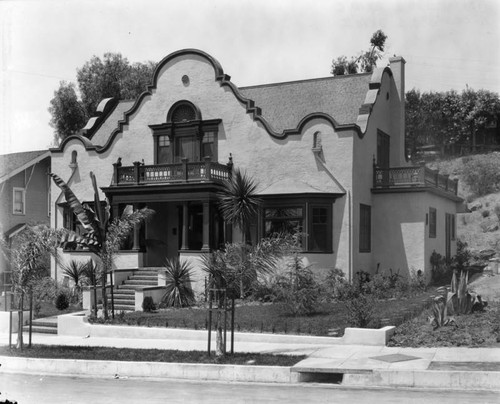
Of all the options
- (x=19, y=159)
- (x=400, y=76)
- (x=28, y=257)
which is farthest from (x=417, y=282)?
(x=19, y=159)

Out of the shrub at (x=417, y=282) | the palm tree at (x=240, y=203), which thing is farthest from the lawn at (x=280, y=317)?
the palm tree at (x=240, y=203)

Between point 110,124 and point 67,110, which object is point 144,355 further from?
point 67,110

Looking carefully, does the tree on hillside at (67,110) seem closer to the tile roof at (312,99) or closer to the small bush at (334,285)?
the tile roof at (312,99)

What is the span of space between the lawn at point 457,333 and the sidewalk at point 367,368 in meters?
0.49

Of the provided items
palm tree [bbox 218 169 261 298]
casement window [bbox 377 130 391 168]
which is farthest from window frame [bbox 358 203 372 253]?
palm tree [bbox 218 169 261 298]

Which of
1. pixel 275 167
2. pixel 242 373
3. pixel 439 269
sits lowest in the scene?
pixel 242 373

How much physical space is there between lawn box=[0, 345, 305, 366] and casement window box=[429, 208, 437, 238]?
14.5 meters

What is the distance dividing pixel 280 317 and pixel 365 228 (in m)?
8.03

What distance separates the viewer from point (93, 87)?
47438mm

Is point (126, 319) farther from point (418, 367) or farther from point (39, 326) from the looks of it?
point (418, 367)

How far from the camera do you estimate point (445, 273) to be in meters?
28.6

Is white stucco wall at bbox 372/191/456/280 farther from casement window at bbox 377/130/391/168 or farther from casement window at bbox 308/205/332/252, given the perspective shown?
casement window at bbox 308/205/332/252

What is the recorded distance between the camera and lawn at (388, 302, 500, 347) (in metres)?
15.3

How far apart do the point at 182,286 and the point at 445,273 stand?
11711 millimetres
